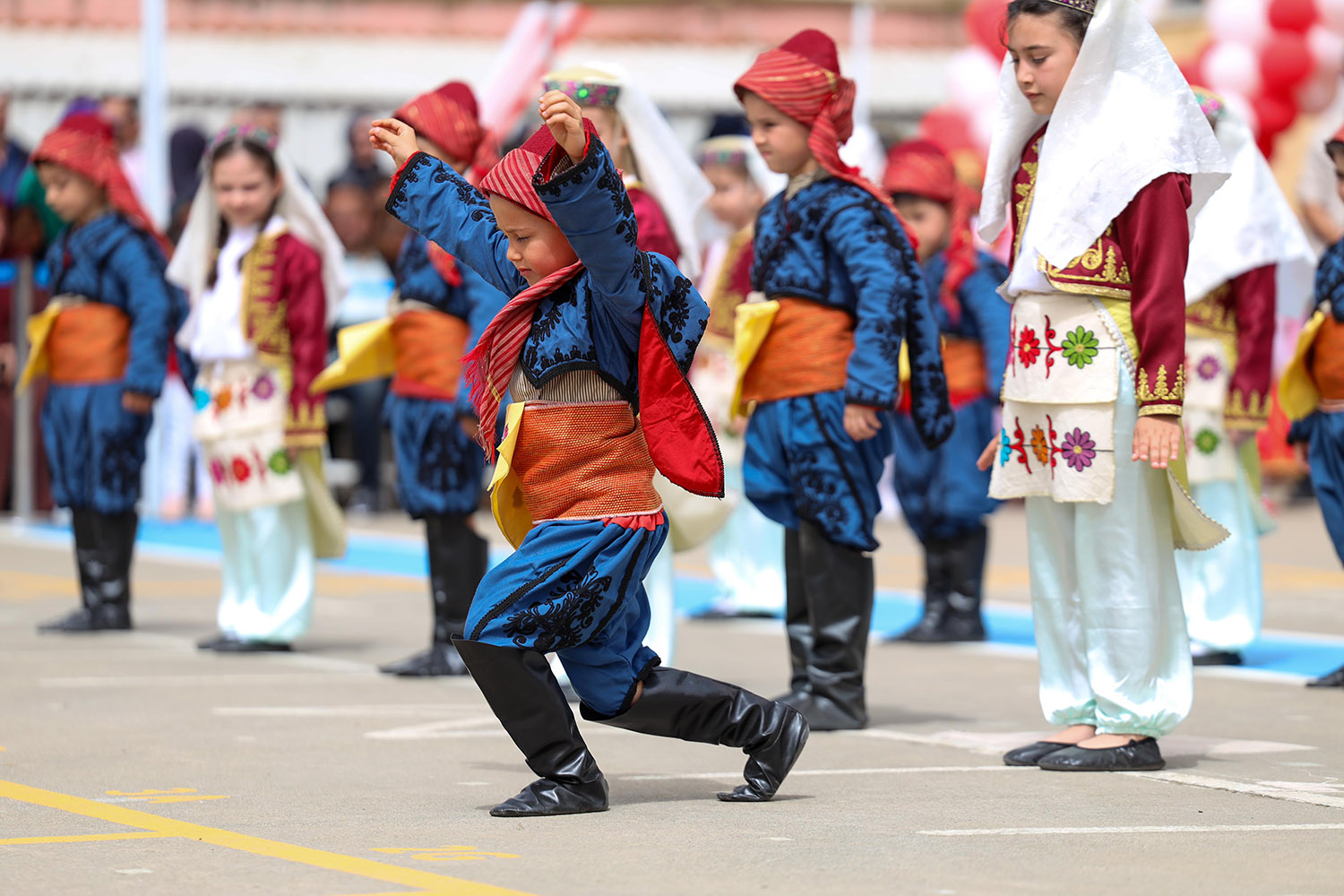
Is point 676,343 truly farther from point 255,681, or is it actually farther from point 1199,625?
point 1199,625

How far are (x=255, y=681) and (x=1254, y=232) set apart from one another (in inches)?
151

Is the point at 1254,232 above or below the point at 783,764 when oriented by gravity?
above

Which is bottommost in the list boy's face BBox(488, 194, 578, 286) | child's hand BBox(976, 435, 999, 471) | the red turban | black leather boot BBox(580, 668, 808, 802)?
black leather boot BBox(580, 668, 808, 802)

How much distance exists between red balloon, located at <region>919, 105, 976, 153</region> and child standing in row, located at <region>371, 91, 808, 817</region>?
1105 cm

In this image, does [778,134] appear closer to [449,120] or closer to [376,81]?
[449,120]

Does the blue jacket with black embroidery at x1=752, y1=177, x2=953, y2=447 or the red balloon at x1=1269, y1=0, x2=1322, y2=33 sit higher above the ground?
the red balloon at x1=1269, y1=0, x2=1322, y2=33

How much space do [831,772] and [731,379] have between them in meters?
4.73

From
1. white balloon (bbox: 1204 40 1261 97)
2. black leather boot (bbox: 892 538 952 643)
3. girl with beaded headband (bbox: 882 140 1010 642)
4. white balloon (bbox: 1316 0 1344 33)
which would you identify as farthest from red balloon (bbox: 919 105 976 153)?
black leather boot (bbox: 892 538 952 643)

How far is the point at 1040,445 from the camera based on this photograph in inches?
226

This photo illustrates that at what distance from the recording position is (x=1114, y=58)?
5609mm

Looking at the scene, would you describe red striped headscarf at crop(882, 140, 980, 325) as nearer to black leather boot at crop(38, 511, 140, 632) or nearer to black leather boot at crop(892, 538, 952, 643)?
black leather boot at crop(892, 538, 952, 643)

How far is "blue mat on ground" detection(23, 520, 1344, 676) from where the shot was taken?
27.7 feet

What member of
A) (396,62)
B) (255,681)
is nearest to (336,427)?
(396,62)

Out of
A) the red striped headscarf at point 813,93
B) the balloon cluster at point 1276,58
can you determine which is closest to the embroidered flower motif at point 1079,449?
the red striped headscarf at point 813,93
